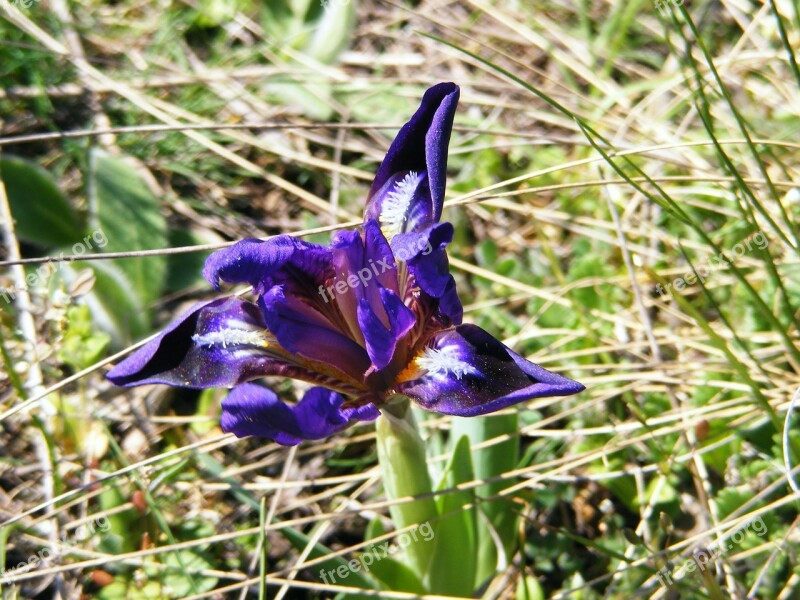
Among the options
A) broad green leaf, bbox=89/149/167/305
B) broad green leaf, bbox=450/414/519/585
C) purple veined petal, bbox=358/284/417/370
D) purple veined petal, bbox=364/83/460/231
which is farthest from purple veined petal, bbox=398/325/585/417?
broad green leaf, bbox=89/149/167/305

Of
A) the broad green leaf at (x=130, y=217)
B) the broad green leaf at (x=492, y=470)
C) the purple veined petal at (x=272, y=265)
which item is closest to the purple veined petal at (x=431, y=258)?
the purple veined petal at (x=272, y=265)

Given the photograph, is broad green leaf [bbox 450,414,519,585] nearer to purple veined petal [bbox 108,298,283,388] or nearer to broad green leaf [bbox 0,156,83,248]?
purple veined petal [bbox 108,298,283,388]

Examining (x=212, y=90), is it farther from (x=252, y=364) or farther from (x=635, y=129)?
(x=252, y=364)

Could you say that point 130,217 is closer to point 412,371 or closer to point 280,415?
point 412,371

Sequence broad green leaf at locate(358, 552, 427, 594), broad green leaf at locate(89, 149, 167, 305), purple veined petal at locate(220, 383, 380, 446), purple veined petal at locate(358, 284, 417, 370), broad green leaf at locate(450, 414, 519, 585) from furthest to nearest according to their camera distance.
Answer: broad green leaf at locate(89, 149, 167, 305)
broad green leaf at locate(450, 414, 519, 585)
broad green leaf at locate(358, 552, 427, 594)
purple veined petal at locate(358, 284, 417, 370)
purple veined petal at locate(220, 383, 380, 446)

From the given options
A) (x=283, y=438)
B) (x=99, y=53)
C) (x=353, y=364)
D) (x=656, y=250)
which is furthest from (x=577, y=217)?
(x=99, y=53)

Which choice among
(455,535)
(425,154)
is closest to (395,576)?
(455,535)
